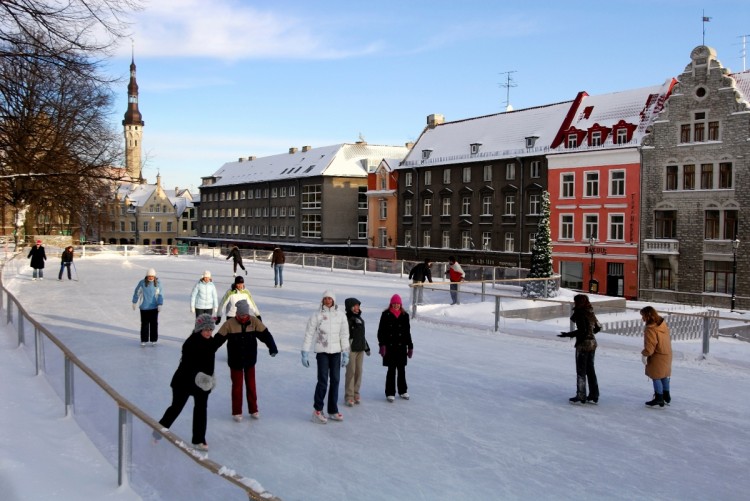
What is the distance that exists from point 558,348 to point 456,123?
146 ft

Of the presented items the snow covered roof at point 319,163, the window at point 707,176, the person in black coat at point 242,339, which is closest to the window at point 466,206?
the window at point 707,176

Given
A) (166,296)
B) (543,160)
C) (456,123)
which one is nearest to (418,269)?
(166,296)

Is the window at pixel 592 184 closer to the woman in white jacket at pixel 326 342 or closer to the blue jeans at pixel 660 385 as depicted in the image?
the blue jeans at pixel 660 385

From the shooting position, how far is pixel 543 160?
46.2 metres

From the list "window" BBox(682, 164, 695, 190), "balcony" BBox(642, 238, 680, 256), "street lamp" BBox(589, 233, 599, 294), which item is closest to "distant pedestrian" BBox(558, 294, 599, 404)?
"street lamp" BBox(589, 233, 599, 294)

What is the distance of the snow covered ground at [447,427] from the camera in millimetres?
6520

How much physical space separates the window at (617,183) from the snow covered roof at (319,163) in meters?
34.0

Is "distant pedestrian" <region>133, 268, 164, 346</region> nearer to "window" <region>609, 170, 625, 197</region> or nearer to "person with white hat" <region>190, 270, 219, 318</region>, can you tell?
"person with white hat" <region>190, 270, 219, 318</region>

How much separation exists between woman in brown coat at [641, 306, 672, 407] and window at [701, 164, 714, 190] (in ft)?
104

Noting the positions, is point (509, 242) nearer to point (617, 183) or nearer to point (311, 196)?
point (617, 183)

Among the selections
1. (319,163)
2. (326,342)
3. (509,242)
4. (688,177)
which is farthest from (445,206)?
(326,342)

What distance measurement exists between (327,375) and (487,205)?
42849 millimetres

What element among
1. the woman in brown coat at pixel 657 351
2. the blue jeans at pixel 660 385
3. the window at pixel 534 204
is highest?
the window at pixel 534 204

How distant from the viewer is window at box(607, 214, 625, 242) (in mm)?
41312
